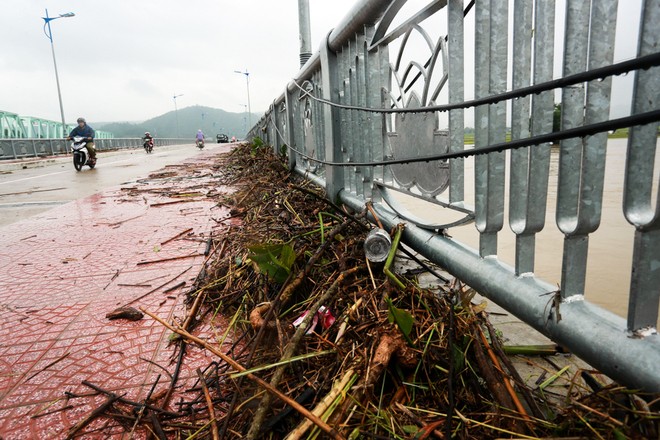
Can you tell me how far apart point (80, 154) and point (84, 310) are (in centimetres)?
1189

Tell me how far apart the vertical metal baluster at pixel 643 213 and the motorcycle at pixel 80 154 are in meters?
13.3

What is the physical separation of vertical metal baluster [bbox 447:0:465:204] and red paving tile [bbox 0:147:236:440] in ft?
3.43

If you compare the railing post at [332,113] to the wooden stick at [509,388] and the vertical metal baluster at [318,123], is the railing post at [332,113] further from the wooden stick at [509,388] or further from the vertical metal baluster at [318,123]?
the wooden stick at [509,388]

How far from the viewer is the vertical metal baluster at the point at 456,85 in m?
1.28

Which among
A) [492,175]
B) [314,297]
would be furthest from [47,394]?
[492,175]

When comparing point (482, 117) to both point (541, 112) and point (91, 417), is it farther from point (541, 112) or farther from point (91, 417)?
point (91, 417)

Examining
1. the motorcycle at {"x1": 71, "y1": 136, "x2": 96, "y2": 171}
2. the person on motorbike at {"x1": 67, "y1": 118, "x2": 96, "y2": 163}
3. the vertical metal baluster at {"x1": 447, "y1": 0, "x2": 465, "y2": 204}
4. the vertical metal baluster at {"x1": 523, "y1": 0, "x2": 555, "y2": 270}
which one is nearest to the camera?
the vertical metal baluster at {"x1": 523, "y1": 0, "x2": 555, "y2": 270}

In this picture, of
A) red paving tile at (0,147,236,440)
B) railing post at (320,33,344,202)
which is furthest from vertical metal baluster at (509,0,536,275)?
railing post at (320,33,344,202)

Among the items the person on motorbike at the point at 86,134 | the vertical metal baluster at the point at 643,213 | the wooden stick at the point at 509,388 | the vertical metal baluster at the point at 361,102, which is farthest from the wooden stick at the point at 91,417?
the person on motorbike at the point at 86,134

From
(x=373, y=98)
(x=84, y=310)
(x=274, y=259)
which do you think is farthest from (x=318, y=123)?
(x=84, y=310)

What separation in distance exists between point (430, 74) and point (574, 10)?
61 cm

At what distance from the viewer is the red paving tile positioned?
1144 mm

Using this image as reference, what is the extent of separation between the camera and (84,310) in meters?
1.71

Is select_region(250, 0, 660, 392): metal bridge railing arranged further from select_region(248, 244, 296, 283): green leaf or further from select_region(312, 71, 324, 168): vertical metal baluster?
select_region(312, 71, 324, 168): vertical metal baluster
